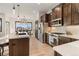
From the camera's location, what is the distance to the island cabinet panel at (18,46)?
11.1 feet

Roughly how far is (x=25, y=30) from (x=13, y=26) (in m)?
0.43

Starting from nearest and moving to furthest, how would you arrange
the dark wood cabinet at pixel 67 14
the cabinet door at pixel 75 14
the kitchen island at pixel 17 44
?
the kitchen island at pixel 17 44 < the cabinet door at pixel 75 14 < the dark wood cabinet at pixel 67 14

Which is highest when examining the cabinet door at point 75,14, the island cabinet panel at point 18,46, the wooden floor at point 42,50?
the cabinet door at point 75,14

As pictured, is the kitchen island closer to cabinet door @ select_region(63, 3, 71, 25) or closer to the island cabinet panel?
the island cabinet panel

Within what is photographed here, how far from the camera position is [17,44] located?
137 inches

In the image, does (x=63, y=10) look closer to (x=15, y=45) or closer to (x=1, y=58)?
(x=15, y=45)

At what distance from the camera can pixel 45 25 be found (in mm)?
7164

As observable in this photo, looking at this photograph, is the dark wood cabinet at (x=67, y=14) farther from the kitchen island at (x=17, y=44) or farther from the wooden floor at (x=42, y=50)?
the kitchen island at (x=17, y=44)

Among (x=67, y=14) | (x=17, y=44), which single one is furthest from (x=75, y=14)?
(x=17, y=44)

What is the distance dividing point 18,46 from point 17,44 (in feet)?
0.21

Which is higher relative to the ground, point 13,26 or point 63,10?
point 63,10

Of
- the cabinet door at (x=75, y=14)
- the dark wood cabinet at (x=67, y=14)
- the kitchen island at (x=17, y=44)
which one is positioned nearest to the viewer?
the kitchen island at (x=17, y=44)

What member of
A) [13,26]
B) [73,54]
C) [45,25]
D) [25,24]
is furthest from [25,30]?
[45,25]

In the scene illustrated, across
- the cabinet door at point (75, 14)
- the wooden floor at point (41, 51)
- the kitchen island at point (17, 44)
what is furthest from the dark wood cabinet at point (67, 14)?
the kitchen island at point (17, 44)
